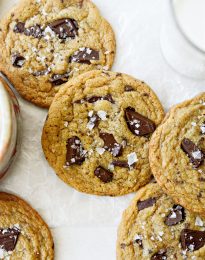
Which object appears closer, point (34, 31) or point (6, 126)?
point (6, 126)

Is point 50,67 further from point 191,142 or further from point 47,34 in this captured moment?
point 191,142

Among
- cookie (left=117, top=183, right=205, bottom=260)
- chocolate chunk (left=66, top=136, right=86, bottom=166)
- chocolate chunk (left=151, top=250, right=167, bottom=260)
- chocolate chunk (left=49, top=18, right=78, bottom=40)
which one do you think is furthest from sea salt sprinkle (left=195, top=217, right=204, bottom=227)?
chocolate chunk (left=49, top=18, right=78, bottom=40)

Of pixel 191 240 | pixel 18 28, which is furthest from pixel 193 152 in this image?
pixel 18 28

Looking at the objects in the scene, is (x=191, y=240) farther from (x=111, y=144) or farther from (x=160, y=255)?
(x=111, y=144)

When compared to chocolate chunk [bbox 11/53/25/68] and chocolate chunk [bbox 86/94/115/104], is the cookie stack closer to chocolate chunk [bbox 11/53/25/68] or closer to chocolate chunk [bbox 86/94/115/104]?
chocolate chunk [bbox 86/94/115/104]

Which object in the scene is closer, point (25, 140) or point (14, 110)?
point (14, 110)

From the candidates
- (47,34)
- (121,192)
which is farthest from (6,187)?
(47,34)
